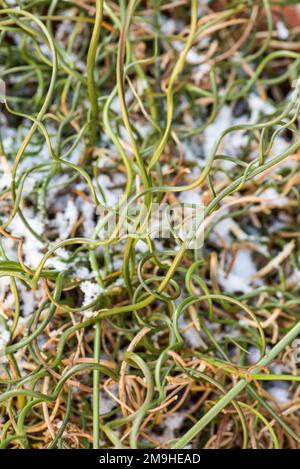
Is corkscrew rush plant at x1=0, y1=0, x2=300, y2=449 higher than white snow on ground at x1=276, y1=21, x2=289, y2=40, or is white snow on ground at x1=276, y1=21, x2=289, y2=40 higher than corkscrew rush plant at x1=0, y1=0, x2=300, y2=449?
white snow on ground at x1=276, y1=21, x2=289, y2=40

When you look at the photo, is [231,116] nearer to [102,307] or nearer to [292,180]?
[292,180]

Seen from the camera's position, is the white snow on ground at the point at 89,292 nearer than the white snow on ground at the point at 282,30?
Yes

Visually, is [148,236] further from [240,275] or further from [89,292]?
[240,275]

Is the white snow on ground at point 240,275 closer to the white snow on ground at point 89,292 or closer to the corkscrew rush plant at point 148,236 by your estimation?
the corkscrew rush plant at point 148,236

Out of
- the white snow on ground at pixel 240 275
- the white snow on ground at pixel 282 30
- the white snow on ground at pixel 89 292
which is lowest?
the white snow on ground at pixel 89 292

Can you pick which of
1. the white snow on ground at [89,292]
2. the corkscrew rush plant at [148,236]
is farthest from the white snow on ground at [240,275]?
the white snow on ground at [89,292]

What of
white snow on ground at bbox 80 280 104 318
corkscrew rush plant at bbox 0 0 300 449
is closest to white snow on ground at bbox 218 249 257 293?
corkscrew rush plant at bbox 0 0 300 449

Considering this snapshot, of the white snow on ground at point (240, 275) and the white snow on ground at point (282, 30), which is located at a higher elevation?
the white snow on ground at point (282, 30)

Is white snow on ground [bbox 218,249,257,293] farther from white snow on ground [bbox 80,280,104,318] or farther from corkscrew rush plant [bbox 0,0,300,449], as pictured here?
white snow on ground [bbox 80,280,104,318]
